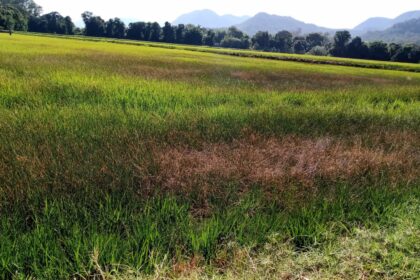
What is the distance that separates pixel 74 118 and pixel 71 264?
4.10m

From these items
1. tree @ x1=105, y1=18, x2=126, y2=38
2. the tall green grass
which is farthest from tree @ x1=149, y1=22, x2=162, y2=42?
the tall green grass

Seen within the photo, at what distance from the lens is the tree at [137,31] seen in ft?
345

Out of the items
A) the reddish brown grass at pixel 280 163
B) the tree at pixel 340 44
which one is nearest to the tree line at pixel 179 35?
the tree at pixel 340 44

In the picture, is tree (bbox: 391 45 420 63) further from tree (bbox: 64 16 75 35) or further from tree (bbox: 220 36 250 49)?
tree (bbox: 64 16 75 35)

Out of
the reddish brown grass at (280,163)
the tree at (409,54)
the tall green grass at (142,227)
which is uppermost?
the tree at (409,54)

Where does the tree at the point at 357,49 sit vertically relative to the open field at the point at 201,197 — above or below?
above

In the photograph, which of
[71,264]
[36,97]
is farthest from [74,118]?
[71,264]

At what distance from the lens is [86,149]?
4.73 m

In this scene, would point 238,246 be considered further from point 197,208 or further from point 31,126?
point 31,126

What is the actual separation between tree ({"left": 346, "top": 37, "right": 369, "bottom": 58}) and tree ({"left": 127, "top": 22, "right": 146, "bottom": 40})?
192ft

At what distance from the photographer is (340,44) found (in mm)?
102250

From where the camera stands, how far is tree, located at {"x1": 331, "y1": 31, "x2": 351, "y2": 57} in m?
95.2

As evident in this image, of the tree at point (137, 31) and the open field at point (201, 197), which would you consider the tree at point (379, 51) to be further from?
the open field at point (201, 197)

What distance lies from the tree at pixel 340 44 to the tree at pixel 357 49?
2.27 m
